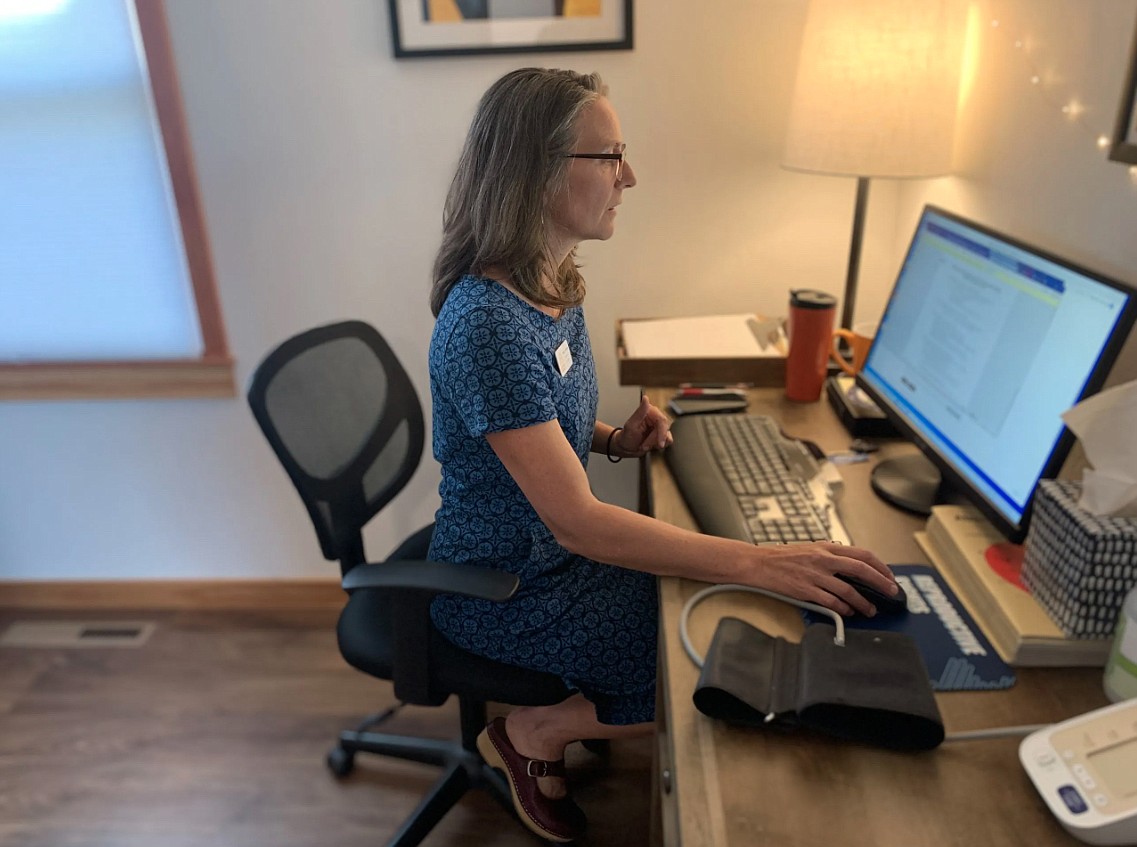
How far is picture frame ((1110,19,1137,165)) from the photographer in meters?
1.03

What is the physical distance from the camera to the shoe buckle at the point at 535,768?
4.46 ft

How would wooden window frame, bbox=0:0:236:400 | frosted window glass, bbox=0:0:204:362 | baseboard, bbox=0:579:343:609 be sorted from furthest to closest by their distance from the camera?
1. baseboard, bbox=0:579:343:609
2. wooden window frame, bbox=0:0:236:400
3. frosted window glass, bbox=0:0:204:362

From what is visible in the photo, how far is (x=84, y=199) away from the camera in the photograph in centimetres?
194

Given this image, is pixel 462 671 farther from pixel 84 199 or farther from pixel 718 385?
pixel 84 199

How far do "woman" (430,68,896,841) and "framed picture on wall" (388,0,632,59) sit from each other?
593 mm

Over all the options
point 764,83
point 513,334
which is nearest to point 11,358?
point 513,334

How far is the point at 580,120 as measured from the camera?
114cm

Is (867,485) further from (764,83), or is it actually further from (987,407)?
(764,83)

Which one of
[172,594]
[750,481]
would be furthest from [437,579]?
[172,594]

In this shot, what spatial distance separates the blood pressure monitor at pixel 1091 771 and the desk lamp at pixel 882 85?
3.43ft

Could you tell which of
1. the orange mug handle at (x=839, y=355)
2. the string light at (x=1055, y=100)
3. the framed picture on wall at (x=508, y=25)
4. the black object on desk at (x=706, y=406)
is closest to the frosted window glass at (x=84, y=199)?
the framed picture on wall at (x=508, y=25)

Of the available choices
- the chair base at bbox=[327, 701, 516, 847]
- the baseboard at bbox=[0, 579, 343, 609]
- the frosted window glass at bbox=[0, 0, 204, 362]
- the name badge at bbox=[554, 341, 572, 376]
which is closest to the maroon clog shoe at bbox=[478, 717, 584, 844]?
the chair base at bbox=[327, 701, 516, 847]

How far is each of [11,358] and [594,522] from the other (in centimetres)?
184

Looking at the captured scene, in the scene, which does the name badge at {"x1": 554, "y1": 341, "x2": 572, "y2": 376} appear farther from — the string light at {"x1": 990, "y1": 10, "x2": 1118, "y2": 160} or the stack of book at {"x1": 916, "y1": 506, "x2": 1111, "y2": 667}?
the string light at {"x1": 990, "y1": 10, "x2": 1118, "y2": 160}
